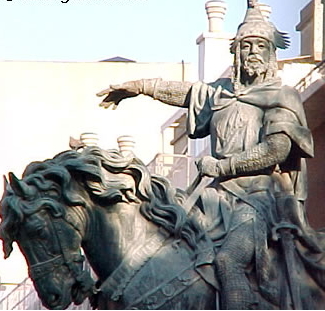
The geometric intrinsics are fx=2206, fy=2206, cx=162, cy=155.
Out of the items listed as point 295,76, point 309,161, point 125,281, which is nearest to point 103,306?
point 125,281

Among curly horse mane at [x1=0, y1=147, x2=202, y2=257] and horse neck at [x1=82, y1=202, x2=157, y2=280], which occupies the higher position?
curly horse mane at [x1=0, y1=147, x2=202, y2=257]

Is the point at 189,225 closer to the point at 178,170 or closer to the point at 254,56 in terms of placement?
the point at 254,56

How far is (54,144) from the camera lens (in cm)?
4691

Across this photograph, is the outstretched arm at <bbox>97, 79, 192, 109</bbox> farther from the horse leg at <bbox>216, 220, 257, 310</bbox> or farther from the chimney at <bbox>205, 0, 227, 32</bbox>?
the chimney at <bbox>205, 0, 227, 32</bbox>

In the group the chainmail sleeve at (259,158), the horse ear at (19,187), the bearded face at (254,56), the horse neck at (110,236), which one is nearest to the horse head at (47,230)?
the horse ear at (19,187)

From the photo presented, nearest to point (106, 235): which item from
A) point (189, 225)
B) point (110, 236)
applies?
point (110, 236)

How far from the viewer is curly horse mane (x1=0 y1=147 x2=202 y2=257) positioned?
15.5m

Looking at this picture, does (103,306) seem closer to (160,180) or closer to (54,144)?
(160,180)

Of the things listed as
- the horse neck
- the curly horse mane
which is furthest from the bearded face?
the horse neck

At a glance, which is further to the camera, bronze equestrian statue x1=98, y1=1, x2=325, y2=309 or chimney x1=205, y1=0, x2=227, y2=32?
chimney x1=205, y1=0, x2=227, y2=32

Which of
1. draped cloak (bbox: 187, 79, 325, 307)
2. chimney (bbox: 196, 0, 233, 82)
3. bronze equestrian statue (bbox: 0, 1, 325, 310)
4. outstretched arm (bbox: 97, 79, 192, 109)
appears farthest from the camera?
chimney (bbox: 196, 0, 233, 82)

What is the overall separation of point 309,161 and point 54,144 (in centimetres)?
2096

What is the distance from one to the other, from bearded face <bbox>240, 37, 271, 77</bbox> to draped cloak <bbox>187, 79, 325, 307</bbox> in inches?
5.2

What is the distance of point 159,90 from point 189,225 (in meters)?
1.59
